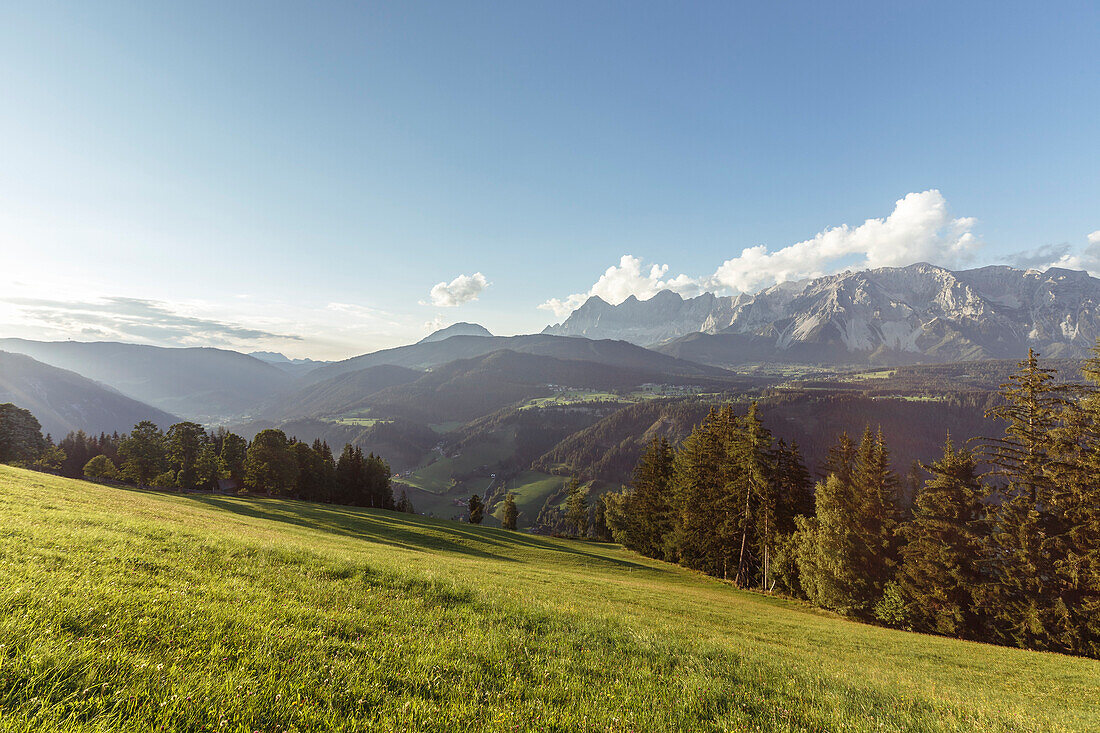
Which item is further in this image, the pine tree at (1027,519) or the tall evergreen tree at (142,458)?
the tall evergreen tree at (142,458)

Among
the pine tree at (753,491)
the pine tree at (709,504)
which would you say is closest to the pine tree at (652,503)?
the pine tree at (709,504)

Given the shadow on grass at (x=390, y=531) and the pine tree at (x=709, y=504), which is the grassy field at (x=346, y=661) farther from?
the pine tree at (x=709, y=504)

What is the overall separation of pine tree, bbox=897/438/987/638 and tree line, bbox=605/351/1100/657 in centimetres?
8

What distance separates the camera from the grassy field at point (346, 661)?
16.0 feet

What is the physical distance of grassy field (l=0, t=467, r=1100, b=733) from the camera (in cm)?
488

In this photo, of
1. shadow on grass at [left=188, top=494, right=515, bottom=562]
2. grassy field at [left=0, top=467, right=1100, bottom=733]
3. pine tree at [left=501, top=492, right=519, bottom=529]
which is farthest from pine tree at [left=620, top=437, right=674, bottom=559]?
grassy field at [left=0, top=467, right=1100, bottom=733]

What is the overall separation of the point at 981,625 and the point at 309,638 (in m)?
47.4

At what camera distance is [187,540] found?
12773mm

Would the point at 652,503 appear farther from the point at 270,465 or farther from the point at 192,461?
the point at 192,461

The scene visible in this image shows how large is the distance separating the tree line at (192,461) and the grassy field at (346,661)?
6531 cm

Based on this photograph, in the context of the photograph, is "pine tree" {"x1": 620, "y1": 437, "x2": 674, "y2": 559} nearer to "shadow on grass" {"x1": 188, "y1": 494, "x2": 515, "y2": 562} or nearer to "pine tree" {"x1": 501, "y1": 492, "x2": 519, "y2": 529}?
"shadow on grass" {"x1": 188, "y1": 494, "x2": 515, "y2": 562}

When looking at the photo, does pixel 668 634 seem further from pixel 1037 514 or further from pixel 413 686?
pixel 1037 514

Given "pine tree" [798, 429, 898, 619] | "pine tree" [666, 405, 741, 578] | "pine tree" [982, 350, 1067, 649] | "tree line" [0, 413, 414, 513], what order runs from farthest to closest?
"tree line" [0, 413, 414, 513], "pine tree" [666, 405, 741, 578], "pine tree" [798, 429, 898, 619], "pine tree" [982, 350, 1067, 649]

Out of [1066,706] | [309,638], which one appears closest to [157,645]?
[309,638]
